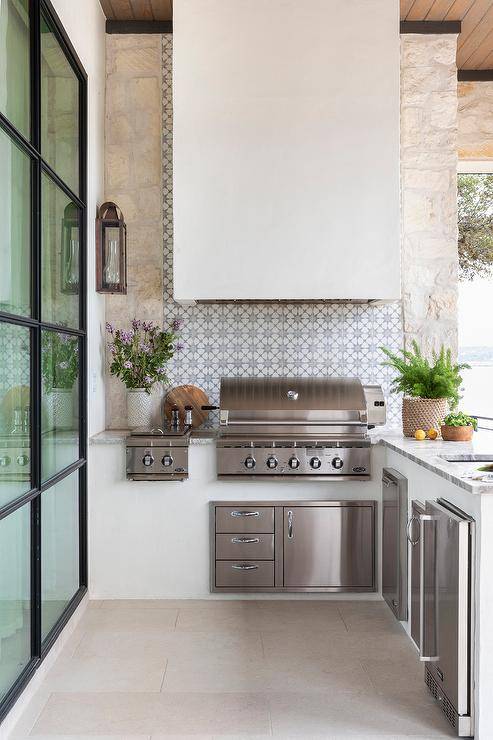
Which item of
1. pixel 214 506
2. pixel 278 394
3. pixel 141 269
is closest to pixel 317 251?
pixel 278 394

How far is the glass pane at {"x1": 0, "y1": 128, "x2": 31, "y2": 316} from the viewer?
91.3 inches

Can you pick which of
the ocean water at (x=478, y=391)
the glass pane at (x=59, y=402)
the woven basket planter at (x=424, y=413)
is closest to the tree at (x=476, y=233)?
the ocean water at (x=478, y=391)

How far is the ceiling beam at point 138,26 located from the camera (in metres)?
4.32

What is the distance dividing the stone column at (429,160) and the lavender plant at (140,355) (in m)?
1.46

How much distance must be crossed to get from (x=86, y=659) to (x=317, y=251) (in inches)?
90.7

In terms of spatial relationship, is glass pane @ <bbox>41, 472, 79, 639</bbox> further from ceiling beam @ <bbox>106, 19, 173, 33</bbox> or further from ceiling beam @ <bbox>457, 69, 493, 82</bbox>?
ceiling beam @ <bbox>457, 69, 493, 82</bbox>

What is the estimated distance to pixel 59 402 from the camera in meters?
3.19

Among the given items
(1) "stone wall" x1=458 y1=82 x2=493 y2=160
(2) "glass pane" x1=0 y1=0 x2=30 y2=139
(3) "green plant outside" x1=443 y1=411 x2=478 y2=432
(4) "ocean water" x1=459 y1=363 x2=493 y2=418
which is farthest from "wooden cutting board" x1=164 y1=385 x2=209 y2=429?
(1) "stone wall" x1=458 y1=82 x2=493 y2=160

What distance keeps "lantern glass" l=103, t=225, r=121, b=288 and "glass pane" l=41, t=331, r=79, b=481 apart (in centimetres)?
54

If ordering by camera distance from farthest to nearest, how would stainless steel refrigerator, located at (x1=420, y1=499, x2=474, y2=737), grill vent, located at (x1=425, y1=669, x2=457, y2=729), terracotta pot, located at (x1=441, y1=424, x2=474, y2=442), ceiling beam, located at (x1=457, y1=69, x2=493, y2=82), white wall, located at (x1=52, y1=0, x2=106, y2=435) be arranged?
ceiling beam, located at (x1=457, y1=69, x2=493, y2=82), white wall, located at (x1=52, y1=0, x2=106, y2=435), terracotta pot, located at (x1=441, y1=424, x2=474, y2=442), grill vent, located at (x1=425, y1=669, x2=457, y2=729), stainless steel refrigerator, located at (x1=420, y1=499, x2=474, y2=737)

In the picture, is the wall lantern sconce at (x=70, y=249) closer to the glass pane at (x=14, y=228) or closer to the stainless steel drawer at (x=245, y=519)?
the glass pane at (x=14, y=228)

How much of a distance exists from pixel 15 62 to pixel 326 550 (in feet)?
8.78

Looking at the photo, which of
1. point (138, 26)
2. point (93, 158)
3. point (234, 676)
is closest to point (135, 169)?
point (93, 158)

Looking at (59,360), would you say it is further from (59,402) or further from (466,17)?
(466,17)
